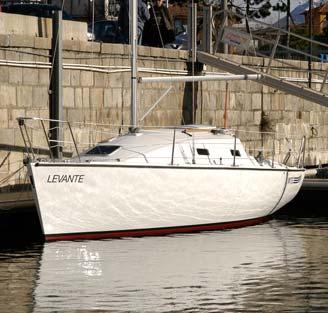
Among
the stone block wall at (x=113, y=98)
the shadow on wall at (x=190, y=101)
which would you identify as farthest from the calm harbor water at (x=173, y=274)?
the shadow on wall at (x=190, y=101)

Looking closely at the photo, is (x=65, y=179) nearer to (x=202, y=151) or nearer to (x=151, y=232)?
(x=151, y=232)

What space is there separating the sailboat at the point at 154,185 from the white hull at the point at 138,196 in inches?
0.6

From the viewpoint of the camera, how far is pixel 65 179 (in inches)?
869

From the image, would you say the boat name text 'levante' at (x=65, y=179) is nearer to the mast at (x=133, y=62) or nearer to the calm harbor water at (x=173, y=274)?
the calm harbor water at (x=173, y=274)

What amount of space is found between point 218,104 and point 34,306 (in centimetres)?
1632

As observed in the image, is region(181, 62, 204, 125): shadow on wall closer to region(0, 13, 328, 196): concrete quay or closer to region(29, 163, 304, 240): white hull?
region(0, 13, 328, 196): concrete quay

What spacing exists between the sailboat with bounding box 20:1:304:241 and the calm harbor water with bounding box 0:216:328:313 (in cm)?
32

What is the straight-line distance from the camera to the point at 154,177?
75.2 ft

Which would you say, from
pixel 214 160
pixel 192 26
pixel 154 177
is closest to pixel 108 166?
pixel 154 177

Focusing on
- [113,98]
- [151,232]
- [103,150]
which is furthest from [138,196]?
[113,98]

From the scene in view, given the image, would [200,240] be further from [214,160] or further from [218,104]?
[218,104]

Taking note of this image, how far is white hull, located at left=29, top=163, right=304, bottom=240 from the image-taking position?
22.1 meters

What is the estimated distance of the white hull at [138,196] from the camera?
22078mm

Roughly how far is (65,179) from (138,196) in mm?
1404
